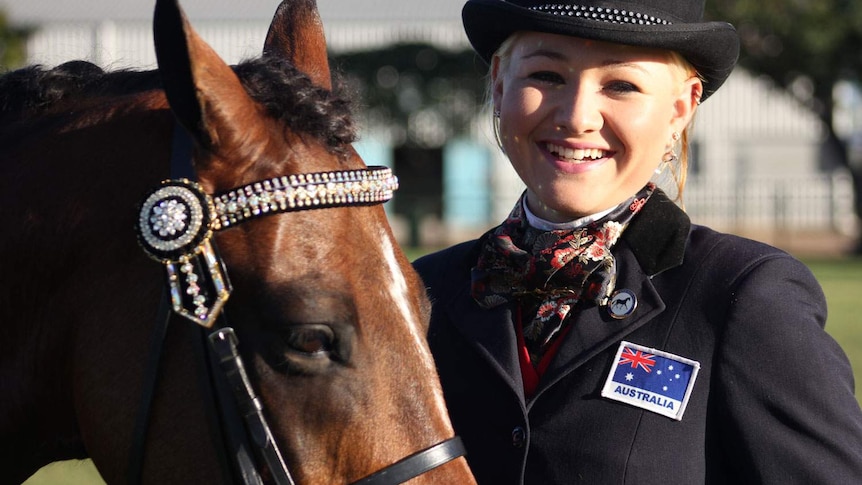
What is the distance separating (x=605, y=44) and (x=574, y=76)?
0.10m

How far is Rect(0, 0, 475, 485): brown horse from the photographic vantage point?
6.49 ft

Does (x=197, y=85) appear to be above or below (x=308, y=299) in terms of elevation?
above

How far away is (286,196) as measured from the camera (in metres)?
2.03

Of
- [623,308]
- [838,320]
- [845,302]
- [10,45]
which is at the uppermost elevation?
[623,308]

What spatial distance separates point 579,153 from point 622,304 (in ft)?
1.21

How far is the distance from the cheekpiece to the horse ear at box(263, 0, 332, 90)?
490 mm

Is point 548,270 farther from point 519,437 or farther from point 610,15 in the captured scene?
point 610,15

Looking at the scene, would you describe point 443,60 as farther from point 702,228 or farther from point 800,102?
point 702,228

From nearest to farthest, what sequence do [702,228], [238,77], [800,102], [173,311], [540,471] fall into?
[173,311]
[238,77]
[540,471]
[702,228]
[800,102]

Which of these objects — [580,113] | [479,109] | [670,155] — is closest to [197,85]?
[580,113]

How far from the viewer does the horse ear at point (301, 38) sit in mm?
2510

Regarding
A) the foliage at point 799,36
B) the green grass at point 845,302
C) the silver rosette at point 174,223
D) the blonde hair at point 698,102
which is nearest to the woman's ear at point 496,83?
the blonde hair at point 698,102

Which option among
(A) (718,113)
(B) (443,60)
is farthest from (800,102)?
(B) (443,60)

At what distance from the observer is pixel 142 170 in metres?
2.12
